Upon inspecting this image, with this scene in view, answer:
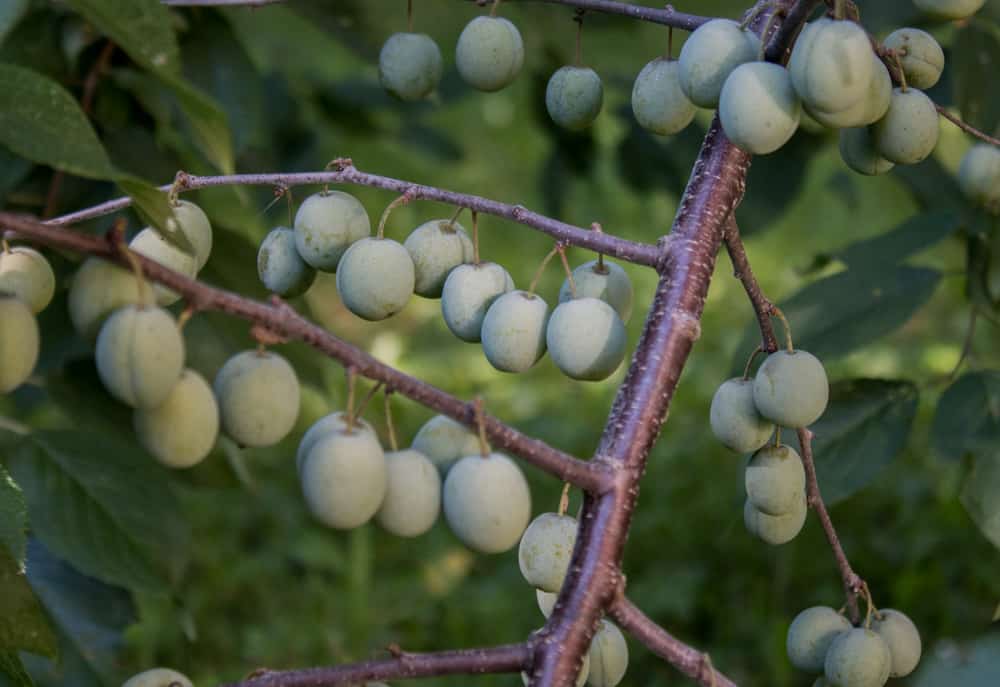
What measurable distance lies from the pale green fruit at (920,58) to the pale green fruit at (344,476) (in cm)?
53

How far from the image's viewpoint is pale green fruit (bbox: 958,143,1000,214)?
1448mm

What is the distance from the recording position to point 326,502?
720mm

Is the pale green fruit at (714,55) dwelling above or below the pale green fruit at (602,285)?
above

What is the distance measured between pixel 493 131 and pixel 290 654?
2.75 metres

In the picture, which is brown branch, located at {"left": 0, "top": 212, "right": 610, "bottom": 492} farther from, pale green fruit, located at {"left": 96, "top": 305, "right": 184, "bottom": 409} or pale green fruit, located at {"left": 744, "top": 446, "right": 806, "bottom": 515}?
pale green fruit, located at {"left": 744, "top": 446, "right": 806, "bottom": 515}

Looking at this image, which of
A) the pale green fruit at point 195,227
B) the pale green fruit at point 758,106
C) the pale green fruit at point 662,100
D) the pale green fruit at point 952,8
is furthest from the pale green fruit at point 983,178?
the pale green fruit at point 195,227

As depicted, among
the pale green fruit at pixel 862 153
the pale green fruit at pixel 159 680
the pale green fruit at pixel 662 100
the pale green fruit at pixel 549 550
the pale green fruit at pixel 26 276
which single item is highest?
the pale green fruit at pixel 662 100

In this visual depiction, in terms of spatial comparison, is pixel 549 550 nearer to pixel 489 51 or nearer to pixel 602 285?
pixel 602 285

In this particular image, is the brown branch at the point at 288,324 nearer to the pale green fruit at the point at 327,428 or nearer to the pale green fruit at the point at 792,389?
the pale green fruit at the point at 327,428

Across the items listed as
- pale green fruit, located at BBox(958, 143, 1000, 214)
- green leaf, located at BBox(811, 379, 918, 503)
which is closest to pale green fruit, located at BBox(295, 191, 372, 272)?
green leaf, located at BBox(811, 379, 918, 503)

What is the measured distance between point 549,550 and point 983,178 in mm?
884

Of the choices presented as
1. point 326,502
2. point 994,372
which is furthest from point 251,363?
point 994,372

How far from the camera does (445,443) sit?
81 centimetres

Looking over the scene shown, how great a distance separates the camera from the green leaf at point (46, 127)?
66cm
